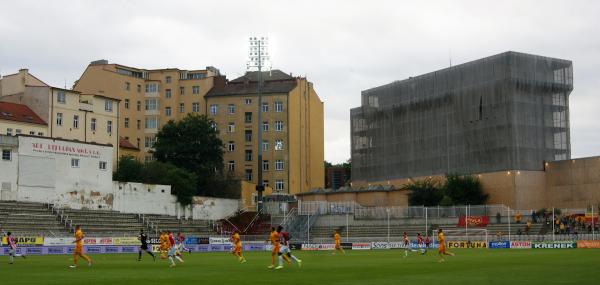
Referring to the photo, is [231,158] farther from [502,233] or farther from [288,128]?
[502,233]

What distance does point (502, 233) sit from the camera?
8512cm

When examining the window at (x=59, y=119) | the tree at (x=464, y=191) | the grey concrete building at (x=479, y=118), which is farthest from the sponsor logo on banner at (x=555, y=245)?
the window at (x=59, y=119)

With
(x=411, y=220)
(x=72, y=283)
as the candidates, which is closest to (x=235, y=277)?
(x=72, y=283)

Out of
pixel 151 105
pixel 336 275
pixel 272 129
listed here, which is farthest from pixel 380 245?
pixel 151 105

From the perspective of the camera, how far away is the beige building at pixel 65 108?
102 meters

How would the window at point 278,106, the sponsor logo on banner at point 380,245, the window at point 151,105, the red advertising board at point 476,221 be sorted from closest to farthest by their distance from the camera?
the sponsor logo on banner at point 380,245 → the red advertising board at point 476,221 → the window at point 278,106 → the window at point 151,105

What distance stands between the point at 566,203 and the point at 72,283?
80670 millimetres

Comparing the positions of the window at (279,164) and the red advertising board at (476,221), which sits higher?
the window at (279,164)

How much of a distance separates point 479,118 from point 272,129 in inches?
1465

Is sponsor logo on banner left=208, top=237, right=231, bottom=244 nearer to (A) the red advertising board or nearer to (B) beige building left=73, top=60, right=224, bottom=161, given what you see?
(A) the red advertising board

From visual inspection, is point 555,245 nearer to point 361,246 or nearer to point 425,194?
point 361,246

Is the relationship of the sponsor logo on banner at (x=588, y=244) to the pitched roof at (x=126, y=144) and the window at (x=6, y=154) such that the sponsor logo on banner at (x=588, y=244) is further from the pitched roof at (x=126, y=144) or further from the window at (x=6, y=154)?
the pitched roof at (x=126, y=144)

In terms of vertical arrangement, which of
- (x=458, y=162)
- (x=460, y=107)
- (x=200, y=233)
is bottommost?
(x=200, y=233)

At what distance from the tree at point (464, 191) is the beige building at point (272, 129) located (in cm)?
3340
